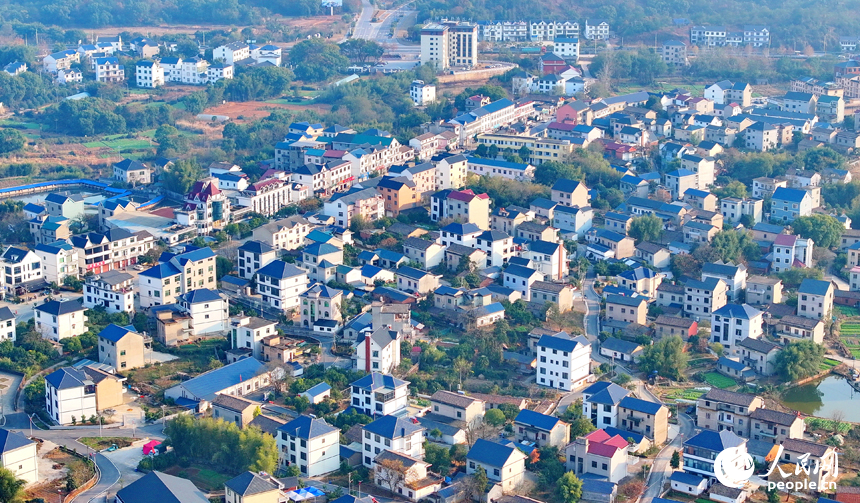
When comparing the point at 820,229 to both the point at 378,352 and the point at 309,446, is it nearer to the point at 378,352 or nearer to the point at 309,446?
the point at 378,352

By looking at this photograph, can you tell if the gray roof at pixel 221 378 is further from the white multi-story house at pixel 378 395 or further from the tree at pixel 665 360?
the tree at pixel 665 360

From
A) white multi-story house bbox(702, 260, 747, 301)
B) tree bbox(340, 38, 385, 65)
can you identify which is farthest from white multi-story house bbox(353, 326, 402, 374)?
tree bbox(340, 38, 385, 65)

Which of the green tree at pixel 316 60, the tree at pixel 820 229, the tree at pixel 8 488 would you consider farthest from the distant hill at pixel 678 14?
the tree at pixel 8 488

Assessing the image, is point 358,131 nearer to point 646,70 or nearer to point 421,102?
point 421,102

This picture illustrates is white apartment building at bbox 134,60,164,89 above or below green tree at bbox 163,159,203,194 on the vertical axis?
above

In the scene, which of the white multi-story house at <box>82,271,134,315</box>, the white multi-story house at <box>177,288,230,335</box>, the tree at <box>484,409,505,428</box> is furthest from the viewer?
the white multi-story house at <box>82,271,134,315</box>

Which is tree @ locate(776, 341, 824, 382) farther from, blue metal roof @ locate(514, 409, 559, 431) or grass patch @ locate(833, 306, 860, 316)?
blue metal roof @ locate(514, 409, 559, 431)

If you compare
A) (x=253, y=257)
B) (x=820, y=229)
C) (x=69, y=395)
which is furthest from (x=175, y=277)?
(x=820, y=229)
